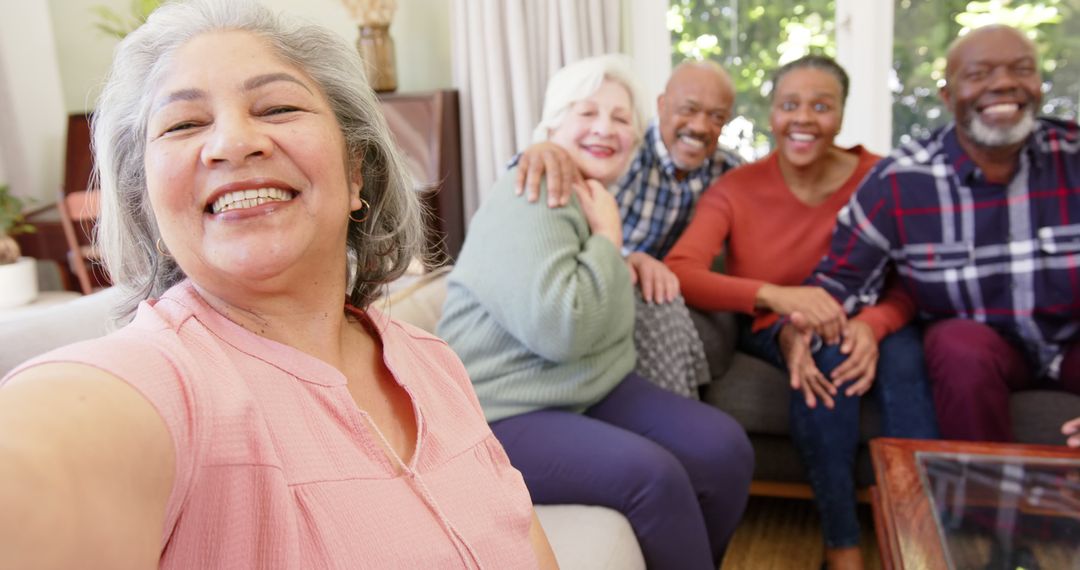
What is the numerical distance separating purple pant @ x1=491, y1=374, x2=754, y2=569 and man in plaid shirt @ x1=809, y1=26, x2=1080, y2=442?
55cm

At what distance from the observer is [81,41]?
12.1 feet

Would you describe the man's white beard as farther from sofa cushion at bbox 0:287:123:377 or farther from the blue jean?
sofa cushion at bbox 0:287:123:377

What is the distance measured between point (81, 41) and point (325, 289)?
3496 millimetres

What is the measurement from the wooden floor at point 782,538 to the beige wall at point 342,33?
2291 mm

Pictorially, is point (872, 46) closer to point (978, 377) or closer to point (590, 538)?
point (978, 377)

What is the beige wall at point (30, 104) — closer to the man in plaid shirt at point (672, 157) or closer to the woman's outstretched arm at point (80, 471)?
the man in plaid shirt at point (672, 157)

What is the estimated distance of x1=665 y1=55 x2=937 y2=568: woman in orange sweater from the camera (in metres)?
1.91

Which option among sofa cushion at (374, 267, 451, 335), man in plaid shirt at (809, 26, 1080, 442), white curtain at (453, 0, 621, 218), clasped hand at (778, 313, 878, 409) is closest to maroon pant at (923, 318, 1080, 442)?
man in plaid shirt at (809, 26, 1080, 442)

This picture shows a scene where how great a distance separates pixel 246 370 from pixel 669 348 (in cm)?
134

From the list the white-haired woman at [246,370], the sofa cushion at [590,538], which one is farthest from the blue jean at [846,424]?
the white-haired woman at [246,370]

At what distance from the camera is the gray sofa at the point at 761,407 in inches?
78.8

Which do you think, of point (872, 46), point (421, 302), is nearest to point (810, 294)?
A: point (421, 302)

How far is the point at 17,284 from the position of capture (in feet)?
8.27

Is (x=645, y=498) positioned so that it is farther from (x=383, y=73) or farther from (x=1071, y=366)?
(x=383, y=73)
